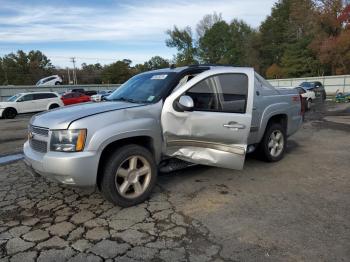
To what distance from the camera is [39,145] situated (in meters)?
4.29

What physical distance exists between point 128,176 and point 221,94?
70.2 inches

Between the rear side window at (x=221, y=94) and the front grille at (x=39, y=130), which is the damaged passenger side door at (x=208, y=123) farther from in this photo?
the front grille at (x=39, y=130)

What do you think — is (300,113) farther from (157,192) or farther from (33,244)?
(33,244)

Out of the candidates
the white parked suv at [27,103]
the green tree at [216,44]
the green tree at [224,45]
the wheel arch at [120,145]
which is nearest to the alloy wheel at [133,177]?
the wheel arch at [120,145]

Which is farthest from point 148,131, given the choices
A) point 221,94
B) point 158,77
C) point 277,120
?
point 277,120

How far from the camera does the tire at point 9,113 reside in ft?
67.4

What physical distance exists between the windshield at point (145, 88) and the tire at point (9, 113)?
57.2 ft

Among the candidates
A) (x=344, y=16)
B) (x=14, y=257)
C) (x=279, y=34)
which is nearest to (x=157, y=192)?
(x=14, y=257)

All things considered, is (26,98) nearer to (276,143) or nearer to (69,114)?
(276,143)

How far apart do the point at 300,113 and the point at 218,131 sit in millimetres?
3093

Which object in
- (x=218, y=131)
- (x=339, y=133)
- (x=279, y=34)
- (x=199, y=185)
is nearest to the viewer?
(x=218, y=131)

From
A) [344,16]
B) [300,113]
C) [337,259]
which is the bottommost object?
[337,259]

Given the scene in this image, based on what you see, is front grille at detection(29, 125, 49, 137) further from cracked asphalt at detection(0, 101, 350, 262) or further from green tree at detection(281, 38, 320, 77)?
green tree at detection(281, 38, 320, 77)

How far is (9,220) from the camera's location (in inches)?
161
